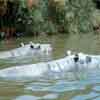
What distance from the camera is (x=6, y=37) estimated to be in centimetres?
2711

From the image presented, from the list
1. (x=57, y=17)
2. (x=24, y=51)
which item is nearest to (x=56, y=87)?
(x=24, y=51)

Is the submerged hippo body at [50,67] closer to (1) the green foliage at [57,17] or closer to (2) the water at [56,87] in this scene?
(2) the water at [56,87]

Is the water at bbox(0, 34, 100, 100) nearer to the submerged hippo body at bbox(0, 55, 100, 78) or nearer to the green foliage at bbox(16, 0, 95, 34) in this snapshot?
the submerged hippo body at bbox(0, 55, 100, 78)

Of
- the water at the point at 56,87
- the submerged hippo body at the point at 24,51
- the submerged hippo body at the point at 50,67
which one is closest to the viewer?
the water at the point at 56,87

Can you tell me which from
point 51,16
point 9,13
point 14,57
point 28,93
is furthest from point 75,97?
point 51,16

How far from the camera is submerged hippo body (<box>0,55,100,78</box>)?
11680 millimetres

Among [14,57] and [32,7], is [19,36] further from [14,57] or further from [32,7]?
[14,57]

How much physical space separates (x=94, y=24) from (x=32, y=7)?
23.4ft

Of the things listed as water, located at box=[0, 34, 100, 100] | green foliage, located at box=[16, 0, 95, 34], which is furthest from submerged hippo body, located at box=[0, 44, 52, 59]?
green foliage, located at box=[16, 0, 95, 34]

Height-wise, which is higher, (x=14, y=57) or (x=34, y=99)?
(x=34, y=99)

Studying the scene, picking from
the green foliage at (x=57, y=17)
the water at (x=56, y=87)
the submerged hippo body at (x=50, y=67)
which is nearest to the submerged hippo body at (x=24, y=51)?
the submerged hippo body at (x=50, y=67)

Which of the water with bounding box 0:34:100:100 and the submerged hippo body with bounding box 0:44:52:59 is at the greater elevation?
the water with bounding box 0:34:100:100

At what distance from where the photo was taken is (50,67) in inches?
483

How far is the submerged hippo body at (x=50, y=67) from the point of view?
38.3ft
